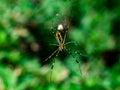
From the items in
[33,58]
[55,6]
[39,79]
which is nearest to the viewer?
[55,6]

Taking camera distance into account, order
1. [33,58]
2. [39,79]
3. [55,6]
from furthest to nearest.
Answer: [33,58] → [39,79] → [55,6]

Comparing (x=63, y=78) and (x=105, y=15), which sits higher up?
(x=105, y=15)

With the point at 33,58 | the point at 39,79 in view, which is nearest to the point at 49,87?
the point at 39,79

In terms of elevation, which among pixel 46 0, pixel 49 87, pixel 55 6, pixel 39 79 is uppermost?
pixel 46 0

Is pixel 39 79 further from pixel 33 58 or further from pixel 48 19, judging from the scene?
pixel 48 19

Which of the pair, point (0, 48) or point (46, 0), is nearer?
point (46, 0)

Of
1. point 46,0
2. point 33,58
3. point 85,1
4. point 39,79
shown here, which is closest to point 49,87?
point 39,79
